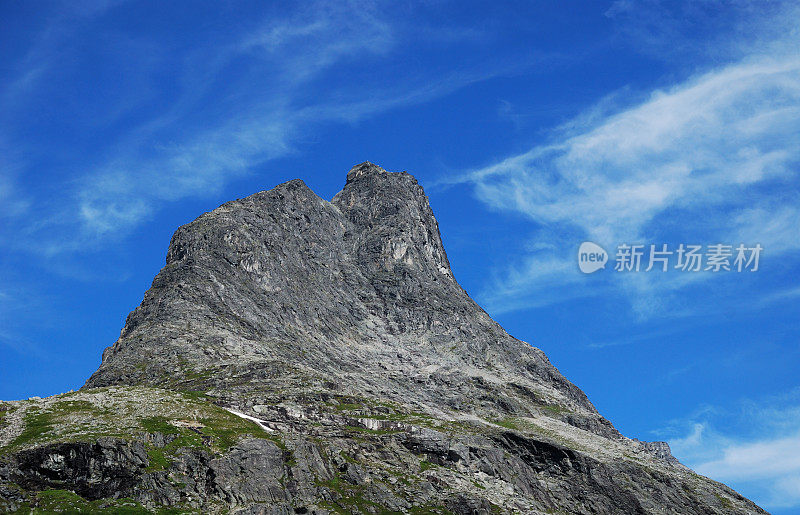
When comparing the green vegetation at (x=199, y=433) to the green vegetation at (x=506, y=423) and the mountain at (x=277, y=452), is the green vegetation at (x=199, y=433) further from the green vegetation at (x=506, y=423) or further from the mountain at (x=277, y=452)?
the green vegetation at (x=506, y=423)

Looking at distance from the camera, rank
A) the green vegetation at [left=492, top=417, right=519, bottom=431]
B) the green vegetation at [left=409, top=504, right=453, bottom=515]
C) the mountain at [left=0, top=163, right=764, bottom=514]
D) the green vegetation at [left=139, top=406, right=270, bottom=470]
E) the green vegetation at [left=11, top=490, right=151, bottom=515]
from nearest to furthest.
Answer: the green vegetation at [left=11, top=490, right=151, bottom=515] < the mountain at [left=0, top=163, right=764, bottom=514] < the green vegetation at [left=139, top=406, right=270, bottom=470] < the green vegetation at [left=409, top=504, right=453, bottom=515] < the green vegetation at [left=492, top=417, right=519, bottom=431]

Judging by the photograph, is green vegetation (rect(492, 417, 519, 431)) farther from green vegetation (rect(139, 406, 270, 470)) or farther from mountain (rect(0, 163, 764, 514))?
green vegetation (rect(139, 406, 270, 470))

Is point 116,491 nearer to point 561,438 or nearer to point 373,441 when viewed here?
point 373,441

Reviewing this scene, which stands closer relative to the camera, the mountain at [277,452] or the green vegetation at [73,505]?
the green vegetation at [73,505]

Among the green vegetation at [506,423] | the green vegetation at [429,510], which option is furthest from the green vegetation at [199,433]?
the green vegetation at [506,423]

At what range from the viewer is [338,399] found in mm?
163625

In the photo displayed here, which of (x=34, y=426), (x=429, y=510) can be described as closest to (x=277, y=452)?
(x=429, y=510)

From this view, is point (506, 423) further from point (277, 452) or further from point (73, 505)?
point (73, 505)

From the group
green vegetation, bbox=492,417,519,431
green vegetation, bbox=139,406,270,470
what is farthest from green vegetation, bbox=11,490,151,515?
green vegetation, bbox=492,417,519,431

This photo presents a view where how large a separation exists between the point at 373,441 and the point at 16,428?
56.3 metres

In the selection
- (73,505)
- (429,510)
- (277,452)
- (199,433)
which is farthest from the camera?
(199,433)

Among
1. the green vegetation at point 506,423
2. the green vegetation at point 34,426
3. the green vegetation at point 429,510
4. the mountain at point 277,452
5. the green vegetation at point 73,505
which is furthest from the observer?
the green vegetation at point 506,423

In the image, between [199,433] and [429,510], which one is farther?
[199,433]

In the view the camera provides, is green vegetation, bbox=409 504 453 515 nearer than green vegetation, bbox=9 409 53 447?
No
